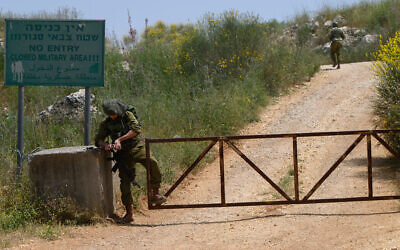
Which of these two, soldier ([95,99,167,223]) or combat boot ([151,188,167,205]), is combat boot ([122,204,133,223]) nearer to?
soldier ([95,99,167,223])

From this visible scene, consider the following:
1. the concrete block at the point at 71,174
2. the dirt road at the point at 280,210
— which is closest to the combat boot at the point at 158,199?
the dirt road at the point at 280,210

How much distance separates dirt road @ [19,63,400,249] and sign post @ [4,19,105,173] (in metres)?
2.38

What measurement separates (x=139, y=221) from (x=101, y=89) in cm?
577

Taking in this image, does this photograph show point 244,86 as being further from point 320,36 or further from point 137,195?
point 320,36

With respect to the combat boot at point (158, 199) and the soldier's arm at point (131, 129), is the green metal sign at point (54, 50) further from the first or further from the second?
the combat boot at point (158, 199)

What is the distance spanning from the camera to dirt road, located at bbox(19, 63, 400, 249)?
579 centimetres

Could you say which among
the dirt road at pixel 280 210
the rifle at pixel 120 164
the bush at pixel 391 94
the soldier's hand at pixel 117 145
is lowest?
the dirt road at pixel 280 210

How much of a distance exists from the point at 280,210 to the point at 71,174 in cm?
301

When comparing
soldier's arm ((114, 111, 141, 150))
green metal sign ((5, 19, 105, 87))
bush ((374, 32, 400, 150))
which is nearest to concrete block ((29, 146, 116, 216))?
soldier's arm ((114, 111, 141, 150))

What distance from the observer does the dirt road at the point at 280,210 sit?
19.0 feet

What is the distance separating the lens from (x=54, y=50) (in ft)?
24.6

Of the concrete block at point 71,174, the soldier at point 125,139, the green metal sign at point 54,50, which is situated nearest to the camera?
the concrete block at point 71,174

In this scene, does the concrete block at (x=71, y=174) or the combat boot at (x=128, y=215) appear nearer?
the concrete block at (x=71, y=174)

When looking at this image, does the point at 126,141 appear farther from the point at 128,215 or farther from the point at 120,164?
the point at 128,215
